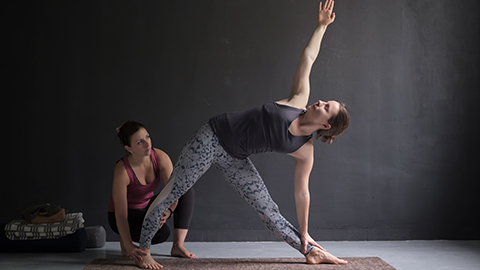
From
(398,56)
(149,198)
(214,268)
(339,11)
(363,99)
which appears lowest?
(214,268)

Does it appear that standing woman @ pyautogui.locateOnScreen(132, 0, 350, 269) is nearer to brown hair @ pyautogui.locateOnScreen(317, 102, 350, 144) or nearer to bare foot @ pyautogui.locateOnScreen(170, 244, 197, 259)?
brown hair @ pyautogui.locateOnScreen(317, 102, 350, 144)

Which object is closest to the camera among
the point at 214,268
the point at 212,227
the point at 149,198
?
Result: the point at 214,268

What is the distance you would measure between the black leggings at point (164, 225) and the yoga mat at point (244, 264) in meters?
0.16

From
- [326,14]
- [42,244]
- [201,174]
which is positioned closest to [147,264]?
[201,174]

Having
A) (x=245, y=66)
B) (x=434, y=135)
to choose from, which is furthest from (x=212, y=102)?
(x=434, y=135)

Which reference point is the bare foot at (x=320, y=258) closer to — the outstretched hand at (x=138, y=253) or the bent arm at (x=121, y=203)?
the outstretched hand at (x=138, y=253)

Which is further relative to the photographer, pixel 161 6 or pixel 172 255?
pixel 161 6

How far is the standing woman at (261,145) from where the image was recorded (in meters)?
2.57

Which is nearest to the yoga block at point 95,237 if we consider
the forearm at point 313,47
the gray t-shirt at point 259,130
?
the gray t-shirt at point 259,130

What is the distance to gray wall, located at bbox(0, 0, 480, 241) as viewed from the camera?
3.77 meters

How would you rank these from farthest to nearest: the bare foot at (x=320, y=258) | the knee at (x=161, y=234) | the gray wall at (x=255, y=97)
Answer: the gray wall at (x=255, y=97) < the knee at (x=161, y=234) < the bare foot at (x=320, y=258)

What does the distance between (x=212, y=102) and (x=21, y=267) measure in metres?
1.89

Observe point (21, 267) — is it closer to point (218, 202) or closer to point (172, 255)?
point (172, 255)

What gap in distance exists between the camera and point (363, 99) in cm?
381
